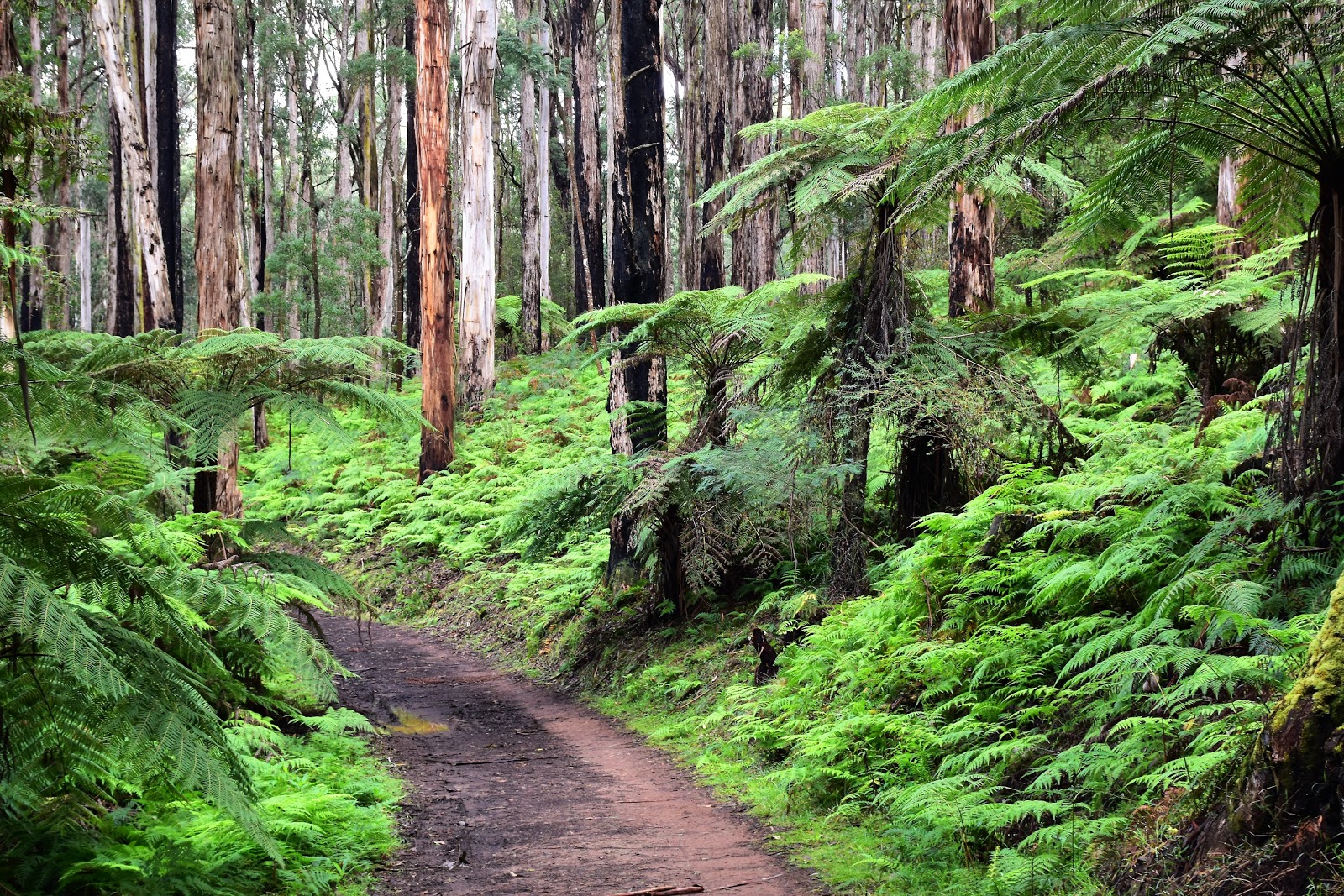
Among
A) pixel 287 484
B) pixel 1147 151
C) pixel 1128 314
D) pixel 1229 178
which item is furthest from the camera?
pixel 287 484

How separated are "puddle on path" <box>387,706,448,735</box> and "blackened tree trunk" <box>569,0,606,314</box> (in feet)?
47.1

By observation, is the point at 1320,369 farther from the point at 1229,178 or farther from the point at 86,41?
the point at 86,41

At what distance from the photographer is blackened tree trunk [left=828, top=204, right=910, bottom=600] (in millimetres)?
7152

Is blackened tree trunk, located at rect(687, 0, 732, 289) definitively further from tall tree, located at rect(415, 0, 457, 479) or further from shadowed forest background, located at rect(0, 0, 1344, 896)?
shadowed forest background, located at rect(0, 0, 1344, 896)

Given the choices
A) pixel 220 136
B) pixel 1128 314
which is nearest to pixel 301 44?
pixel 220 136

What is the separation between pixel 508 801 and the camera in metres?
5.92

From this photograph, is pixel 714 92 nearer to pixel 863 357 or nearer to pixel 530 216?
pixel 530 216

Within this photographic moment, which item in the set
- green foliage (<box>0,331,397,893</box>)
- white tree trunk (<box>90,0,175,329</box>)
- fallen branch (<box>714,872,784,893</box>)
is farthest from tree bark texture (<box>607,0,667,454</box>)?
white tree trunk (<box>90,0,175,329</box>)

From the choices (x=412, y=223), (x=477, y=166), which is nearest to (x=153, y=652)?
(x=477, y=166)

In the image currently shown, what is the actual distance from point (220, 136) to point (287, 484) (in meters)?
9.32

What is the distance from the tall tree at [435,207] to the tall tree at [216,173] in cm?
426

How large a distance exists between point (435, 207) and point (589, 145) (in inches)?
357

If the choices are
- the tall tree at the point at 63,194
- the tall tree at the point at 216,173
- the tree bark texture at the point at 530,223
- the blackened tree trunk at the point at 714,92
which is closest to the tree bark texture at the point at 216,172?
the tall tree at the point at 216,173

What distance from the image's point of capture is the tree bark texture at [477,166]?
19.0 m
